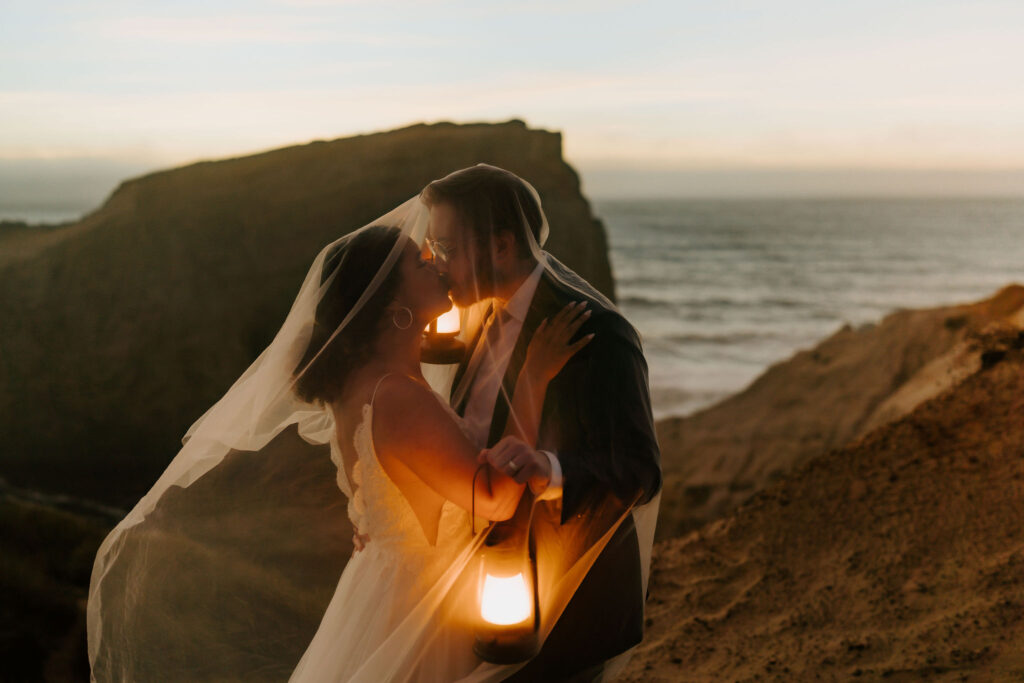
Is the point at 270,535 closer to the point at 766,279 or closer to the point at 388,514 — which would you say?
the point at 388,514

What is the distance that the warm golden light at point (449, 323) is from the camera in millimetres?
2600

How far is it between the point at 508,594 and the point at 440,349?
0.86 m

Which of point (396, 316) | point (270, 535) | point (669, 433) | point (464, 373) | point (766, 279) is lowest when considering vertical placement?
point (766, 279)

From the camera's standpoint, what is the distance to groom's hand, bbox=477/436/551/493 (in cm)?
196

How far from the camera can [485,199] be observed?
2.29m

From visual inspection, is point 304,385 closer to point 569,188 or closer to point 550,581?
point 550,581

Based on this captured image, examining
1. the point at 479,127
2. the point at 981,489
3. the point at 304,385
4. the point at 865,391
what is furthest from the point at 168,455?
the point at 865,391

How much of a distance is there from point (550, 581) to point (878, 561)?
312cm

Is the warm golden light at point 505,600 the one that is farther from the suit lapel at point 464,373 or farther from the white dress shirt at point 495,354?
the suit lapel at point 464,373

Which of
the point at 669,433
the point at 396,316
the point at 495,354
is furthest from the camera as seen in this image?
the point at 669,433

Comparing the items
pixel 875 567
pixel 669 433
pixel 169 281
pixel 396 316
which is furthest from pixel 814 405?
pixel 396 316

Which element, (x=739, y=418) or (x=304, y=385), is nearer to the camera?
(x=304, y=385)

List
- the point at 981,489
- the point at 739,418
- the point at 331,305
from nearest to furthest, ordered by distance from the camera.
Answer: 1. the point at 331,305
2. the point at 981,489
3. the point at 739,418

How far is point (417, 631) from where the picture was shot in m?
2.29
